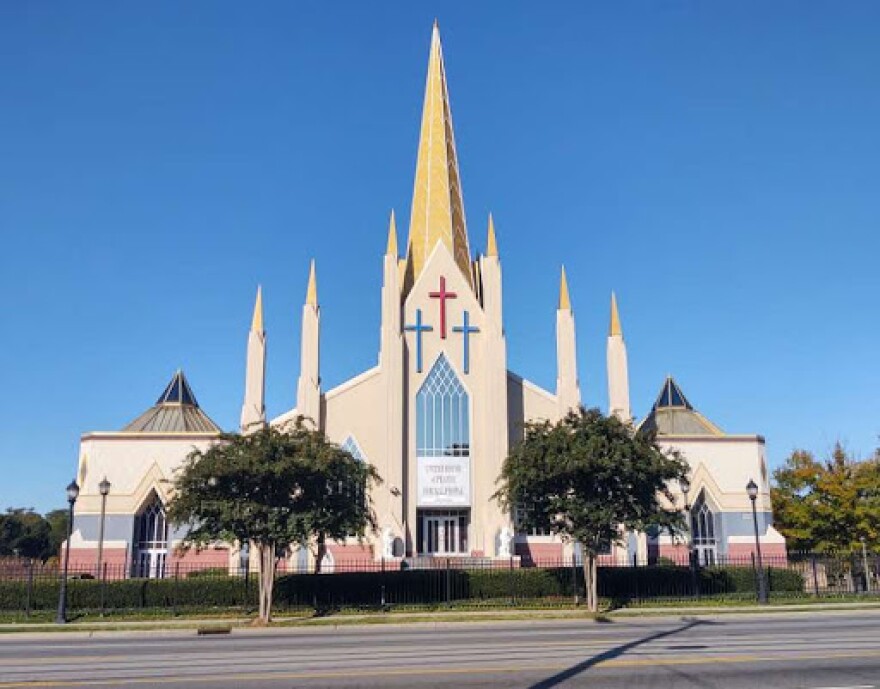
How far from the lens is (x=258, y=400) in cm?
4628

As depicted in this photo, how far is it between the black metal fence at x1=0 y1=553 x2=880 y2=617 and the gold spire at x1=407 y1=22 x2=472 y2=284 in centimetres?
2318

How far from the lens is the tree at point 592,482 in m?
28.5

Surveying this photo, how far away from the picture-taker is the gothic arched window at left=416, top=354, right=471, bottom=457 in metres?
45.7

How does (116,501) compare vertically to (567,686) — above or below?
above

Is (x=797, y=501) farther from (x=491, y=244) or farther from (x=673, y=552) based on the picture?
(x=491, y=244)

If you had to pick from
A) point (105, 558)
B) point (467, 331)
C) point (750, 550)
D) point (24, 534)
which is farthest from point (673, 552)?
point (24, 534)

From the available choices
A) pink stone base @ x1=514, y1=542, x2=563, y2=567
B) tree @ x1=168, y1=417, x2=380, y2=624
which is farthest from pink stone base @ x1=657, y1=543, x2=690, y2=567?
tree @ x1=168, y1=417, x2=380, y2=624

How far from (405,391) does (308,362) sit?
17.8 ft

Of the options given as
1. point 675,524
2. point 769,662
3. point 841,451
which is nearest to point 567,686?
point 769,662

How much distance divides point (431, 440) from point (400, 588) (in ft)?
50.7

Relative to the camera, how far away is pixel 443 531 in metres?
45.3

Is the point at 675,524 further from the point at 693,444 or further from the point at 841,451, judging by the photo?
the point at 841,451

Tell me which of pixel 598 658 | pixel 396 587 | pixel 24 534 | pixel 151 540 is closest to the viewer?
pixel 598 658

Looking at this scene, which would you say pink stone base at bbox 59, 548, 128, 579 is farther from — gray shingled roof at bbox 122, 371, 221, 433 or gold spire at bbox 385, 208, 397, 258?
gold spire at bbox 385, 208, 397, 258
